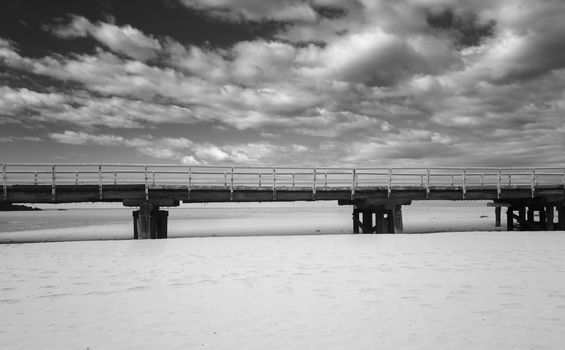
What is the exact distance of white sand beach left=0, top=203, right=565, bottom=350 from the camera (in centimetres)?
533

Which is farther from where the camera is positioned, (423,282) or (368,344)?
(423,282)

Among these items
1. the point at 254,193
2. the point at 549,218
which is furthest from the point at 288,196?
the point at 549,218

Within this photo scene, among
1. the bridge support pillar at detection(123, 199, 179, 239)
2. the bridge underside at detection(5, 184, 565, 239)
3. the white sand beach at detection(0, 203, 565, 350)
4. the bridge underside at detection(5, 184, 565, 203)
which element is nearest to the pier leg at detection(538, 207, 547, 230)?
the bridge underside at detection(5, 184, 565, 239)

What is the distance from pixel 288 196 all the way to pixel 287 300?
1327 centimetres

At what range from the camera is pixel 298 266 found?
10781mm

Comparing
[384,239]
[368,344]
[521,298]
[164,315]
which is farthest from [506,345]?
[384,239]

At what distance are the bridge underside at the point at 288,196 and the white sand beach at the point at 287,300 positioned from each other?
5793 millimetres

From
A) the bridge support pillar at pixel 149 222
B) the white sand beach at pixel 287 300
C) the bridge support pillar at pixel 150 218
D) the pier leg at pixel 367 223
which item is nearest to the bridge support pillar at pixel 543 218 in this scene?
the pier leg at pixel 367 223

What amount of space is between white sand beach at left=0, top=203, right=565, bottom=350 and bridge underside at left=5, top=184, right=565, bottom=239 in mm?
5793

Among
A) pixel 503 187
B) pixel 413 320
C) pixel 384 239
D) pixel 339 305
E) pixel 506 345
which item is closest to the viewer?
pixel 506 345

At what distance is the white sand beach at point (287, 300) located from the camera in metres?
5.33

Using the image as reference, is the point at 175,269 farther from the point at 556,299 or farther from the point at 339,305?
the point at 556,299

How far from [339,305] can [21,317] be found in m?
5.23

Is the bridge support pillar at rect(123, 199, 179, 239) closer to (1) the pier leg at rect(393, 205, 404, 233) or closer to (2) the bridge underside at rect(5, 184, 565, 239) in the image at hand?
(2) the bridge underside at rect(5, 184, 565, 239)
